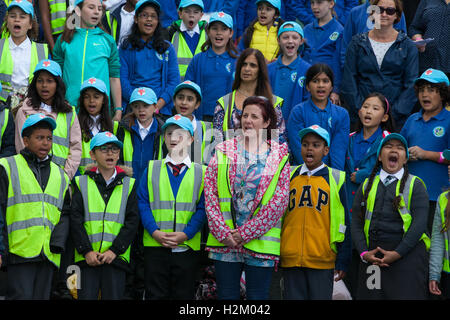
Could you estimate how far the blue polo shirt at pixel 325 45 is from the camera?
31.8 ft

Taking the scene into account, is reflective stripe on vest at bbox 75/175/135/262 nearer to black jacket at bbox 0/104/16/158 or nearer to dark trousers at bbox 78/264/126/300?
dark trousers at bbox 78/264/126/300

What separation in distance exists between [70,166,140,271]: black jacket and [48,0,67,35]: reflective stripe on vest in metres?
3.75

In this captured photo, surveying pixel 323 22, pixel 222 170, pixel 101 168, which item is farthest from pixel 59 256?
pixel 323 22

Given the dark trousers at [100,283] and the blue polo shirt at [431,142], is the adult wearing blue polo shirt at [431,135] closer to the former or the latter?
the blue polo shirt at [431,142]

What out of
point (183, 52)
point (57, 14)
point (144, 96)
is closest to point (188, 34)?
point (183, 52)

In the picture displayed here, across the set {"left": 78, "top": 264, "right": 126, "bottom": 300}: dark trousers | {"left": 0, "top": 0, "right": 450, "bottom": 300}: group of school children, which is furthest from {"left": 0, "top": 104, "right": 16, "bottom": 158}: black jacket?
{"left": 78, "top": 264, "right": 126, "bottom": 300}: dark trousers

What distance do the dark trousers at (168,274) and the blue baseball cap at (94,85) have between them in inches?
86.0

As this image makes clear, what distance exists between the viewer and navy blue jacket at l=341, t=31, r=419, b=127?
8.76 metres

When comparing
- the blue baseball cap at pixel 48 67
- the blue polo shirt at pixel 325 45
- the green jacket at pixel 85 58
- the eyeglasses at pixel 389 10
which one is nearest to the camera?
the blue baseball cap at pixel 48 67

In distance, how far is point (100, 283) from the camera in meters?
6.47

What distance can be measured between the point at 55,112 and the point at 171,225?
6.53 ft

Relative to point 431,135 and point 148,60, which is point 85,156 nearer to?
point 148,60

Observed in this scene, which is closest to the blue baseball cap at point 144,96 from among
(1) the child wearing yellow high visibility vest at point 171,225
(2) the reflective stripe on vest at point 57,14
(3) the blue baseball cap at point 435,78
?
(1) the child wearing yellow high visibility vest at point 171,225

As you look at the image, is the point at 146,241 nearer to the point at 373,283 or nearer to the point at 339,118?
the point at 373,283
